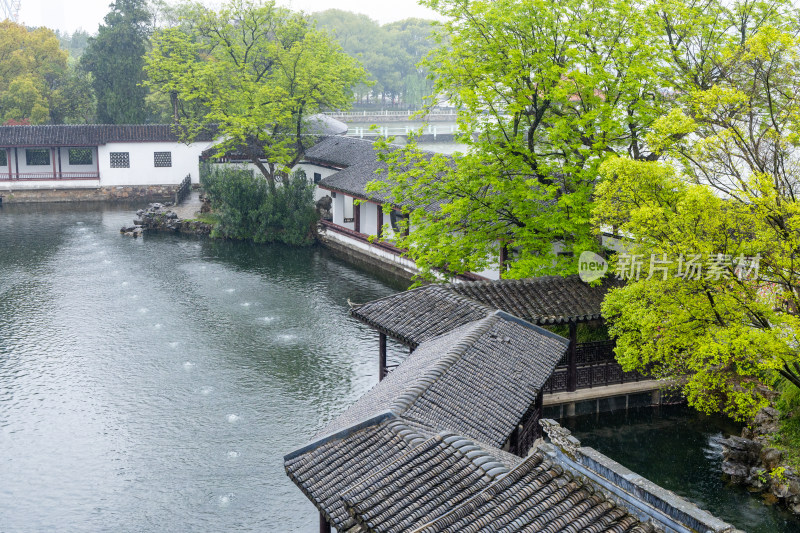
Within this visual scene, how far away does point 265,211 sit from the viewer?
147ft

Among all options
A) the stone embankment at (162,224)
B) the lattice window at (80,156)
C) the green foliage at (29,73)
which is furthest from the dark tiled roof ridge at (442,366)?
the green foliage at (29,73)

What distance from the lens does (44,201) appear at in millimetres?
55438

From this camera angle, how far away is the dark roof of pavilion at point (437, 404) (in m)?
13.2

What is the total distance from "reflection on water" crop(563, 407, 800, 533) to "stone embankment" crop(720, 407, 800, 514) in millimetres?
285

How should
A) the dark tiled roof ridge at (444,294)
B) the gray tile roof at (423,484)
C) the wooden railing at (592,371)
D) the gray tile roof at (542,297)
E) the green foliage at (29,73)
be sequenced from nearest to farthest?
the gray tile roof at (423,484), the dark tiled roof ridge at (444,294), the gray tile roof at (542,297), the wooden railing at (592,371), the green foliage at (29,73)

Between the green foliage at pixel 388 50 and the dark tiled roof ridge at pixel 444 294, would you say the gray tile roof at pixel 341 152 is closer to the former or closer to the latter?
the dark tiled roof ridge at pixel 444 294

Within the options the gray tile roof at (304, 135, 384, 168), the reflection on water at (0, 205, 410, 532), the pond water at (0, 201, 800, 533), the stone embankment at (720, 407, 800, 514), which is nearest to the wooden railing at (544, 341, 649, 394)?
the pond water at (0, 201, 800, 533)

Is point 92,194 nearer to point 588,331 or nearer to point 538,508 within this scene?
Result: point 588,331

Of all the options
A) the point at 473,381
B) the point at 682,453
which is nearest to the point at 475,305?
the point at 473,381

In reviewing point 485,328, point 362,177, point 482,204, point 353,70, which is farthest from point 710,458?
point 353,70

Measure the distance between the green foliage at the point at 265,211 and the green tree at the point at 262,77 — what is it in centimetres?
153

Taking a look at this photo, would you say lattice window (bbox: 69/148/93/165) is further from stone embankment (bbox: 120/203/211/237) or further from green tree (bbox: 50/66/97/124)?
stone embankment (bbox: 120/203/211/237)

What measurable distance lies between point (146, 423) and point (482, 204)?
37.1ft

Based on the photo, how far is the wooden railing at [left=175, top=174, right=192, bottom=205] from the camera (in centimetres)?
5403
